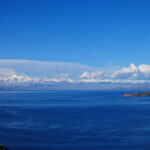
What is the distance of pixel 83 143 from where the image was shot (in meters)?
49.1

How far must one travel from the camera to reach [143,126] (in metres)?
67.6

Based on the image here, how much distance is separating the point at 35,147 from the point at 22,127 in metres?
20.1

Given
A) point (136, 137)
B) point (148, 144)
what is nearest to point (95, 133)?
point (136, 137)

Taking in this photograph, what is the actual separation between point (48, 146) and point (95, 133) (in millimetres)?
13808

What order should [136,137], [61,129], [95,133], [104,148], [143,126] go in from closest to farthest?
1. [104,148]
2. [136,137]
3. [95,133]
4. [61,129]
5. [143,126]

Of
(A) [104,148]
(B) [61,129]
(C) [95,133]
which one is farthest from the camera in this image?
(B) [61,129]

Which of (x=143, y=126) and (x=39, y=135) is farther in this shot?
(x=143, y=126)

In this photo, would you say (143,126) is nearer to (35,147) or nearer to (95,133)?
(95,133)

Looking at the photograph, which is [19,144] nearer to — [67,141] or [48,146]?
[48,146]

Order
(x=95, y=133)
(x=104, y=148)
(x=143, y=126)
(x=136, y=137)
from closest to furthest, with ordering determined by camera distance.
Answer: (x=104, y=148) → (x=136, y=137) → (x=95, y=133) → (x=143, y=126)

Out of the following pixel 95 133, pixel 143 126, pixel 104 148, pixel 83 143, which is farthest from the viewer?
pixel 143 126

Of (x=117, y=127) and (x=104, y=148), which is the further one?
(x=117, y=127)

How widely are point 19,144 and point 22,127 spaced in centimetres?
1708

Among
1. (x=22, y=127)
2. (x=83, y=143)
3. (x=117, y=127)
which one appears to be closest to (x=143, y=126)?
(x=117, y=127)
